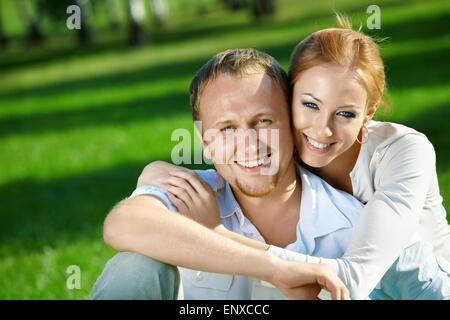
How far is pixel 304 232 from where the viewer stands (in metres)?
2.76

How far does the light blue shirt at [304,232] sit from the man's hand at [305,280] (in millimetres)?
228

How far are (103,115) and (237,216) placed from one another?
9.44 meters

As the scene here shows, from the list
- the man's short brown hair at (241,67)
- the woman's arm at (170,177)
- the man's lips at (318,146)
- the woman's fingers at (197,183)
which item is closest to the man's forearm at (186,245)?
the woman's arm at (170,177)

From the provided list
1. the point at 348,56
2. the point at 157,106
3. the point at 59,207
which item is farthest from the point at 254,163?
the point at 157,106

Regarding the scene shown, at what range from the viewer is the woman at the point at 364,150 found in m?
2.47

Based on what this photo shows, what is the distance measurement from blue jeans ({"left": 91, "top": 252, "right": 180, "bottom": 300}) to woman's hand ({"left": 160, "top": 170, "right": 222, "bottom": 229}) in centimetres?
28

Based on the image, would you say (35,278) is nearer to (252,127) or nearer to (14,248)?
(14,248)

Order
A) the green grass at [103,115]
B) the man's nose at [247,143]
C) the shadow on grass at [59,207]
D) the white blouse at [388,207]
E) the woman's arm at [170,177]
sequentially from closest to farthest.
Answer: the white blouse at [388,207] < the woman's arm at [170,177] < the man's nose at [247,143] < the green grass at [103,115] < the shadow on grass at [59,207]

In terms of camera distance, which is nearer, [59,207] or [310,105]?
[310,105]

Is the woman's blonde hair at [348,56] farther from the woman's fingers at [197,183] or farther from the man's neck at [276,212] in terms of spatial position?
the woman's fingers at [197,183]

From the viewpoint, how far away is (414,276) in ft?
8.76

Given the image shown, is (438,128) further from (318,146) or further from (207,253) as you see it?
(207,253)
